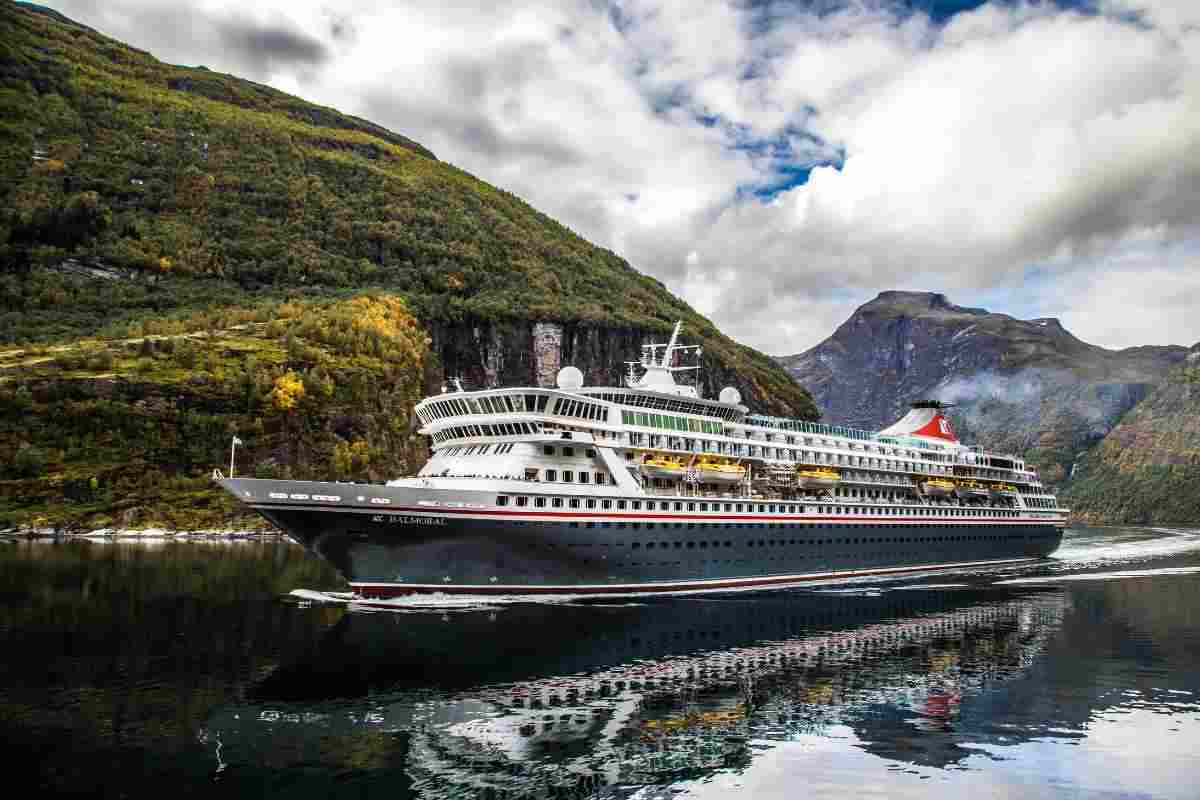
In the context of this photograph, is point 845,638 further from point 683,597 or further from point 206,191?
point 206,191

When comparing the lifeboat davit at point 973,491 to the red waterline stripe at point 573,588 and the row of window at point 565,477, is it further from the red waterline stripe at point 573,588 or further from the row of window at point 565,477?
the row of window at point 565,477

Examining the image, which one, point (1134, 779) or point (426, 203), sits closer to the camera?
point (1134, 779)

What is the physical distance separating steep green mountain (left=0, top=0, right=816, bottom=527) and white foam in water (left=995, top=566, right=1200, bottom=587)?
7522 centimetres

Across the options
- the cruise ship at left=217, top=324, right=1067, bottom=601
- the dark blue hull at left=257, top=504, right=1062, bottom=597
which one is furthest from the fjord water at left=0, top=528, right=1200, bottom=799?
the cruise ship at left=217, top=324, right=1067, bottom=601

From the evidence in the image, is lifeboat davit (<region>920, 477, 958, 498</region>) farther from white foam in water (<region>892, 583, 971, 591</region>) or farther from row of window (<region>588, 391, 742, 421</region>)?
row of window (<region>588, 391, 742, 421</region>)

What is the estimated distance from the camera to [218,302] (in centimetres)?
12825

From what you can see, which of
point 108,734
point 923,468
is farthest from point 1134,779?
point 923,468

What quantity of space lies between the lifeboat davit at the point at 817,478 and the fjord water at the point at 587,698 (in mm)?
11806

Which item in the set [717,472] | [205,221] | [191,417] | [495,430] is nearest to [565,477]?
[495,430]

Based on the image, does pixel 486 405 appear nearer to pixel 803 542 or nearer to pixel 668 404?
pixel 668 404

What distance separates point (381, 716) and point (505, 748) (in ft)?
13.2

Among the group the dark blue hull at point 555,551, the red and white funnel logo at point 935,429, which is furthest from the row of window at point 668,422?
the red and white funnel logo at point 935,429

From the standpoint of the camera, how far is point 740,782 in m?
17.5

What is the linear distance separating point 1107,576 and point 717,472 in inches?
1443
